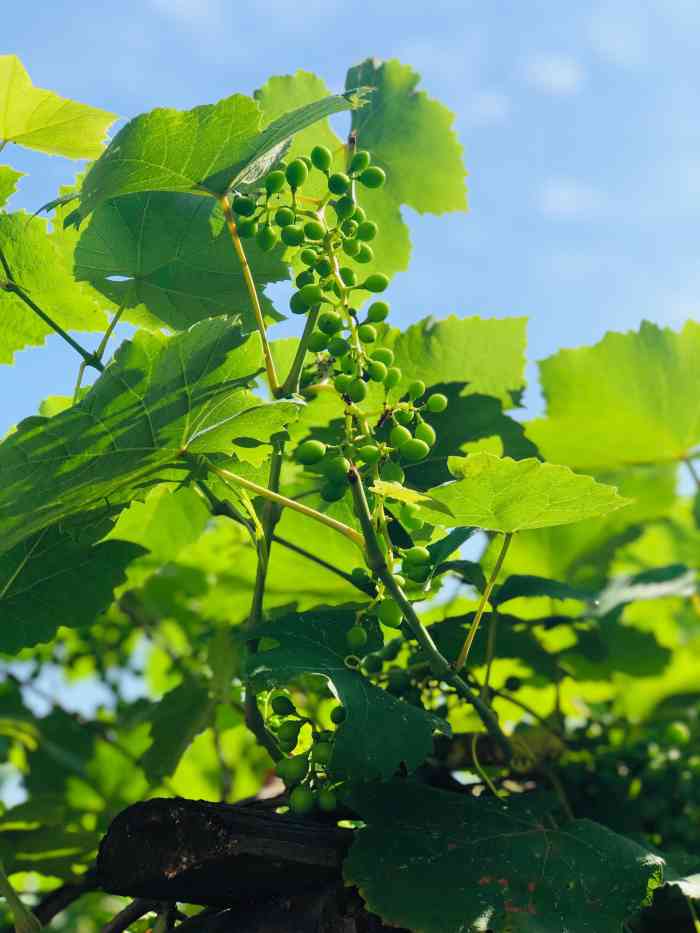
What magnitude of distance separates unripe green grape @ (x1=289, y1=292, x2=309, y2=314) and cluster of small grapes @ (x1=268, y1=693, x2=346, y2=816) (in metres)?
0.39

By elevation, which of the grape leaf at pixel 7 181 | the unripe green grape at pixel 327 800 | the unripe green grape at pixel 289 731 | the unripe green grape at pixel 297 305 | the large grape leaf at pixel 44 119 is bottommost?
the unripe green grape at pixel 327 800

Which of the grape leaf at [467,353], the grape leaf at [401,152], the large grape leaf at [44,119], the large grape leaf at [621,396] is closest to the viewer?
the large grape leaf at [44,119]

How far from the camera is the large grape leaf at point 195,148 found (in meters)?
1.00

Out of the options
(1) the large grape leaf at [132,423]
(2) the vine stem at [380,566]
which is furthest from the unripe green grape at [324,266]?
(2) the vine stem at [380,566]

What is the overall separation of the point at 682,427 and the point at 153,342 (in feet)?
4.52

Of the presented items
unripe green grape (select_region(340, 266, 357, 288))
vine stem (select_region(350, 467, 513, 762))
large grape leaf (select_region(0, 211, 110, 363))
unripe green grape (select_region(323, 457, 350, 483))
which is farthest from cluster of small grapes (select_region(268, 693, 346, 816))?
large grape leaf (select_region(0, 211, 110, 363))

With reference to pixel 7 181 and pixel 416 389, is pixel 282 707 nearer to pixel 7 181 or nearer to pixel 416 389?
pixel 416 389

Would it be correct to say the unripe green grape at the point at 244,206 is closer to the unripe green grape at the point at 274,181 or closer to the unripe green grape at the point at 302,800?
the unripe green grape at the point at 274,181

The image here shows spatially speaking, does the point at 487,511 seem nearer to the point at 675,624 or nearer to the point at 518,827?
the point at 518,827

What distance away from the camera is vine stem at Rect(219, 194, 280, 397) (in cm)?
99

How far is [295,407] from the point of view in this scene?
0.94 m

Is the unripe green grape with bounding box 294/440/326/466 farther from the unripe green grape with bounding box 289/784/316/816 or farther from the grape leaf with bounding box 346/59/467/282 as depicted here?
the grape leaf with bounding box 346/59/467/282

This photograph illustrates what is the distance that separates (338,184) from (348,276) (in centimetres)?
9

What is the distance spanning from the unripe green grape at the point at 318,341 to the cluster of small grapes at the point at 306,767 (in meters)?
0.35
